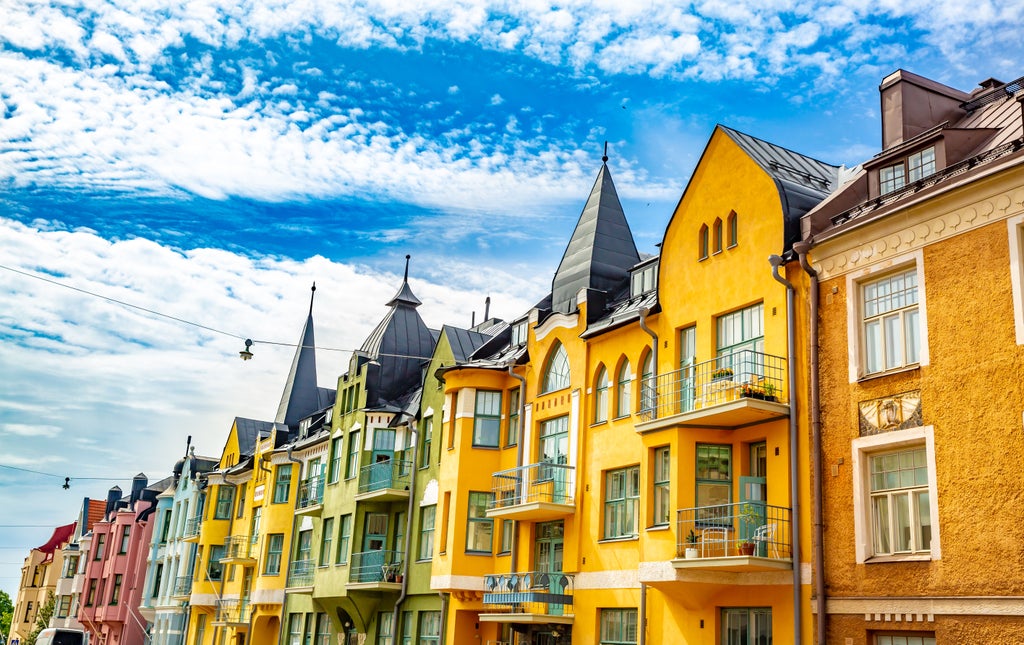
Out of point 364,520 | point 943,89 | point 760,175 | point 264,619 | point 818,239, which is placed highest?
point 943,89

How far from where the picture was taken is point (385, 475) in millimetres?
35938

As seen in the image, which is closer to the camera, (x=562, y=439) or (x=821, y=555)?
(x=821, y=555)

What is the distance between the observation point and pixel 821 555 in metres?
19.5

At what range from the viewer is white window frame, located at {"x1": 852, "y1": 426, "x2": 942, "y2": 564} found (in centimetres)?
1766

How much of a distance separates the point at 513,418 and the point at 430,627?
22.4ft

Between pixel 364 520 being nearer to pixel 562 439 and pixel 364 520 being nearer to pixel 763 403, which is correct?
pixel 562 439

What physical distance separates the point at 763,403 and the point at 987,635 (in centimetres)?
599

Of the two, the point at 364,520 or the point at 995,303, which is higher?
the point at 995,303

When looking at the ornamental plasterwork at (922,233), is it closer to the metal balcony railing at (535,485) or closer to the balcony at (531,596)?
the metal balcony railing at (535,485)

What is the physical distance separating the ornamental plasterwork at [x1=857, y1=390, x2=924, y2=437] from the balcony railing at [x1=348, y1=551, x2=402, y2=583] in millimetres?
18992

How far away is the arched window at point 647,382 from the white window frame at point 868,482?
20.2 ft

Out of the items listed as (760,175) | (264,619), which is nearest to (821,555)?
(760,175)

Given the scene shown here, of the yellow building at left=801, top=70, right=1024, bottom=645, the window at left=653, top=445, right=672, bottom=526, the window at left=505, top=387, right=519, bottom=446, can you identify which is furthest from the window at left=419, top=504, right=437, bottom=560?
the yellow building at left=801, top=70, right=1024, bottom=645

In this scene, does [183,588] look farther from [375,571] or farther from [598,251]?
[598,251]
